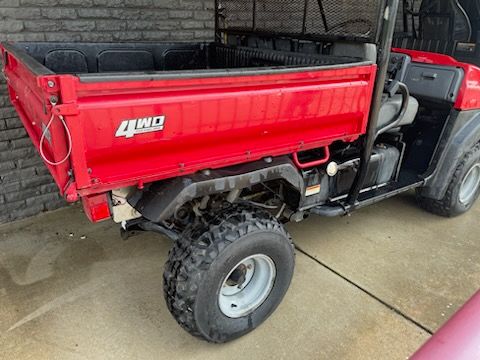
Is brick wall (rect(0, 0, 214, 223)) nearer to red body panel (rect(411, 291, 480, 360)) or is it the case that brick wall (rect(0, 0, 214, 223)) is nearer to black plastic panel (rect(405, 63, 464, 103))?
black plastic panel (rect(405, 63, 464, 103))

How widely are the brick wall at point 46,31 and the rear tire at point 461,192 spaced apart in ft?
9.67

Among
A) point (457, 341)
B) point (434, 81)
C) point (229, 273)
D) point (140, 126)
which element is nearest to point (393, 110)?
point (434, 81)

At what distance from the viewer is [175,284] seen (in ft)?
6.99

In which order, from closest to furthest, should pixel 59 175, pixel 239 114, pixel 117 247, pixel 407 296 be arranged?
1. pixel 59 175
2. pixel 239 114
3. pixel 407 296
4. pixel 117 247

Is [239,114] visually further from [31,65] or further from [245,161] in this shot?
[31,65]

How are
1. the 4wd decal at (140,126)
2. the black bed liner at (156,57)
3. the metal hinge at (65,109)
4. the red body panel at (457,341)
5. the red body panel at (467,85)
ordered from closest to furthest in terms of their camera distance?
1. the red body panel at (457,341)
2. the metal hinge at (65,109)
3. the 4wd decal at (140,126)
4. the black bed liner at (156,57)
5. the red body panel at (467,85)

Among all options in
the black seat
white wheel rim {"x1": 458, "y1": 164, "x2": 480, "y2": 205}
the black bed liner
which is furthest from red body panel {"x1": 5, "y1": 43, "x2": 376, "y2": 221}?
white wheel rim {"x1": 458, "y1": 164, "x2": 480, "y2": 205}

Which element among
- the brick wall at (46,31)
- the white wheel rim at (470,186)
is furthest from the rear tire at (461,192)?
the brick wall at (46,31)

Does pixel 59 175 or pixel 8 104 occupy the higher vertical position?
pixel 59 175

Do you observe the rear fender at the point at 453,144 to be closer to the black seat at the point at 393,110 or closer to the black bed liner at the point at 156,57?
the black seat at the point at 393,110

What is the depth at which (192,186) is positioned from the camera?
6.62ft

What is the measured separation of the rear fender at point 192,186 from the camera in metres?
2.01

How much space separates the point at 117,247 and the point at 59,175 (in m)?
1.65

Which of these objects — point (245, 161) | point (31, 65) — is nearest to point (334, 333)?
point (245, 161)
